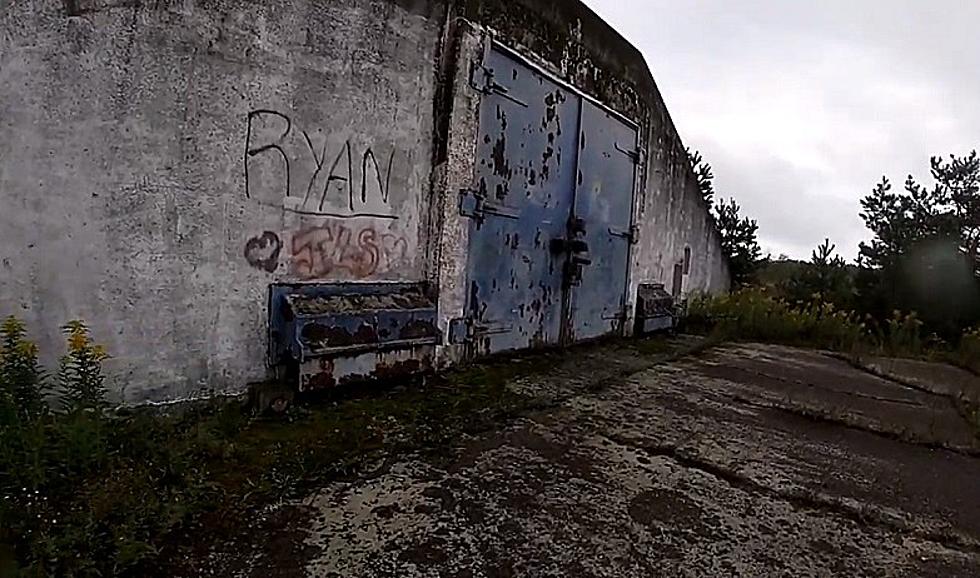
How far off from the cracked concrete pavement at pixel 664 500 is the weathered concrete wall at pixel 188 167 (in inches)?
44.1

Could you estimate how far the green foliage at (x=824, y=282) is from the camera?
9.33 metres

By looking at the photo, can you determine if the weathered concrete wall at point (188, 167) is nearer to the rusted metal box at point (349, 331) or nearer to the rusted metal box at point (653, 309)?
the rusted metal box at point (349, 331)

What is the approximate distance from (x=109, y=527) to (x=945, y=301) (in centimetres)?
997

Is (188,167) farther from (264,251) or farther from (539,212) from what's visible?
(539,212)

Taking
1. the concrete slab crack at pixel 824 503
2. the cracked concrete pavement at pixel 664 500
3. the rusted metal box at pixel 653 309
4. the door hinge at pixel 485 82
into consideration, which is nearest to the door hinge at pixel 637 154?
the rusted metal box at pixel 653 309

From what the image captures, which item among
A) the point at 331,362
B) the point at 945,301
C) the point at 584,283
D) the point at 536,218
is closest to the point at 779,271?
the point at 945,301

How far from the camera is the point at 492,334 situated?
4461mm

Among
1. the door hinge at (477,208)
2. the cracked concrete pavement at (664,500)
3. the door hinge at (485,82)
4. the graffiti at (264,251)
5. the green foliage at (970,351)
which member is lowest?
the cracked concrete pavement at (664,500)

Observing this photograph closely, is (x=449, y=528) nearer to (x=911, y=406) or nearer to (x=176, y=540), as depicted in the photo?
(x=176, y=540)

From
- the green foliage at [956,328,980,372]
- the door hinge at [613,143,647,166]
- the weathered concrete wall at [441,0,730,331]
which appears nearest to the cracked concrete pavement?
the weathered concrete wall at [441,0,730,331]

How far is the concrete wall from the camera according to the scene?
7.40 feet

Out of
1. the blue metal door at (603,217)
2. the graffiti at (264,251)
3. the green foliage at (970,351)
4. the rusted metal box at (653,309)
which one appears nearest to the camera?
the graffiti at (264,251)

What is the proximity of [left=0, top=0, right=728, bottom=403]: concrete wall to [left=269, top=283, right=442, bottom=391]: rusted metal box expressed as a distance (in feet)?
0.27

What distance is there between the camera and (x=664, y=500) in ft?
7.13
